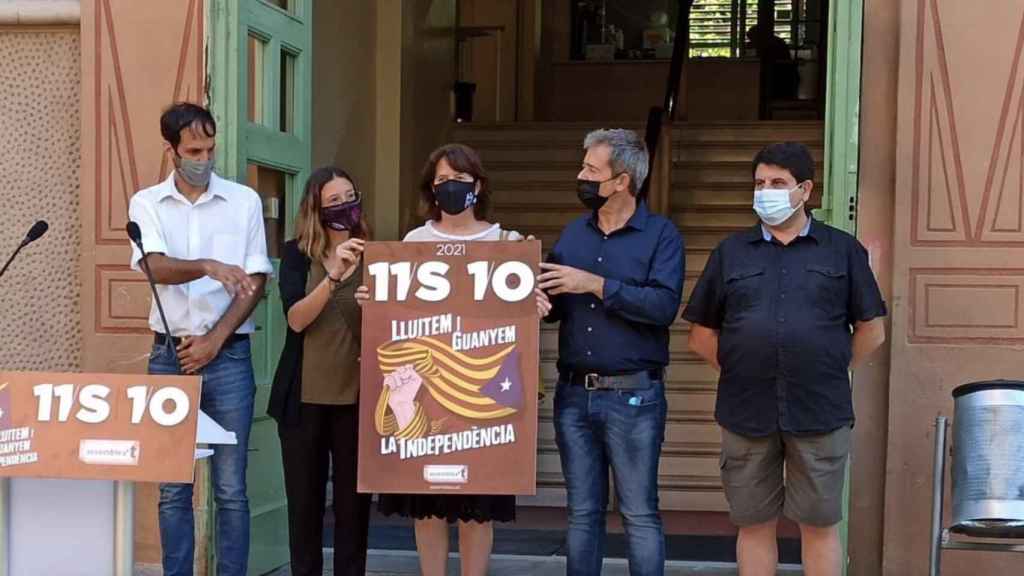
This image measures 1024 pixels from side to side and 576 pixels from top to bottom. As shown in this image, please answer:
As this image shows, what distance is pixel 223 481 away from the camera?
15.3 feet

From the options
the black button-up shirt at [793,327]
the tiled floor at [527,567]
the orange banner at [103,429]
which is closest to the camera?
the orange banner at [103,429]

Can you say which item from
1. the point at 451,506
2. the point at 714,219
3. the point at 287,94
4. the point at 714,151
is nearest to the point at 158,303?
the point at 451,506

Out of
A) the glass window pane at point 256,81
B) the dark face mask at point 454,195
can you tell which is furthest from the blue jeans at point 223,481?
the glass window pane at point 256,81

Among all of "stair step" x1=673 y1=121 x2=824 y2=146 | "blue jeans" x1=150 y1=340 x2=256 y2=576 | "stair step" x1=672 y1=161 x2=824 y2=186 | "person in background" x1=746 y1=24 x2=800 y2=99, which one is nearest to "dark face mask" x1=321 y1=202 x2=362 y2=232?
"blue jeans" x1=150 y1=340 x2=256 y2=576

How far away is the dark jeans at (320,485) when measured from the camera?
Result: 4.53 meters

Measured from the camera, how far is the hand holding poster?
165 inches

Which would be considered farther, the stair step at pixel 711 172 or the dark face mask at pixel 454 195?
the stair step at pixel 711 172

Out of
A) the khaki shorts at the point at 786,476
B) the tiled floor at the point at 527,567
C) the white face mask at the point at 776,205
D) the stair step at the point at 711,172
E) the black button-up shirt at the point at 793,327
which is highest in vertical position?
the stair step at the point at 711,172

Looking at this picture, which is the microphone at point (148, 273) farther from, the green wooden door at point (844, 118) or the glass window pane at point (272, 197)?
the green wooden door at point (844, 118)

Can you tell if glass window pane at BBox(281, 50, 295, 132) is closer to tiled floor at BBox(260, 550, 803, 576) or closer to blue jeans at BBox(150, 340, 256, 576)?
blue jeans at BBox(150, 340, 256, 576)

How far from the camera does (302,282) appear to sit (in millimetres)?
4508

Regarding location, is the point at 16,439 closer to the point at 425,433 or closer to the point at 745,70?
the point at 425,433

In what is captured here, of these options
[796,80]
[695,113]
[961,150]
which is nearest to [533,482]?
[961,150]

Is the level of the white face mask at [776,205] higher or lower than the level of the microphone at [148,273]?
higher
